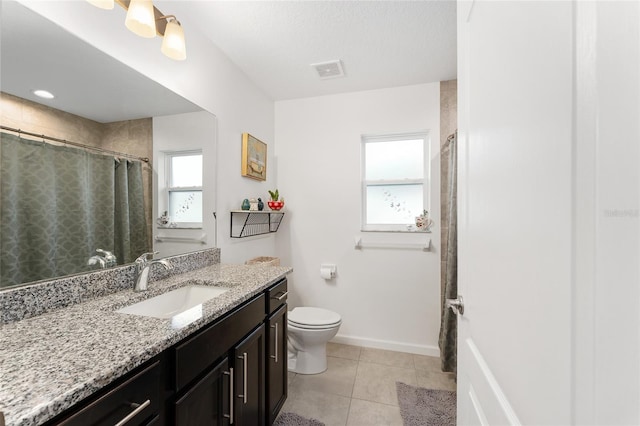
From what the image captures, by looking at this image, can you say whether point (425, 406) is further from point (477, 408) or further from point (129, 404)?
point (129, 404)

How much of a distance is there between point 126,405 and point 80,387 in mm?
173

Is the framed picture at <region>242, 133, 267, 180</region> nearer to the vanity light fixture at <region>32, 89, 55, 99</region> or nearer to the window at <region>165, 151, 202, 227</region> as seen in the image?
the window at <region>165, 151, 202, 227</region>

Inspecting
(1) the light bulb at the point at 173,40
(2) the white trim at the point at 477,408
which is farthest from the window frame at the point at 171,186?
(2) the white trim at the point at 477,408

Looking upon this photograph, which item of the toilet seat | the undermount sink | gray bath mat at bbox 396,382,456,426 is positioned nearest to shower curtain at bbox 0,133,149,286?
the undermount sink

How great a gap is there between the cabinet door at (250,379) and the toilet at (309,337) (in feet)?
2.12

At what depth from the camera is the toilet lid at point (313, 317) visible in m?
2.06

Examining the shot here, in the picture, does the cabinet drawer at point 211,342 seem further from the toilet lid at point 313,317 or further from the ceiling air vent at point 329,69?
the ceiling air vent at point 329,69

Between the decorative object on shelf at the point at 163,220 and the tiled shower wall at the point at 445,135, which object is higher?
the tiled shower wall at the point at 445,135

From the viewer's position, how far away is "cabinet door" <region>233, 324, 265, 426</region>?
3.86 feet

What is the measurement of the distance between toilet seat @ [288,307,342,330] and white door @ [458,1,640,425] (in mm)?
1357

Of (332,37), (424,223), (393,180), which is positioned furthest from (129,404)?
(393,180)

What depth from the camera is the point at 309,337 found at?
2027mm

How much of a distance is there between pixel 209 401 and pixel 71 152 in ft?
3.62

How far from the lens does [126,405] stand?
677 mm
